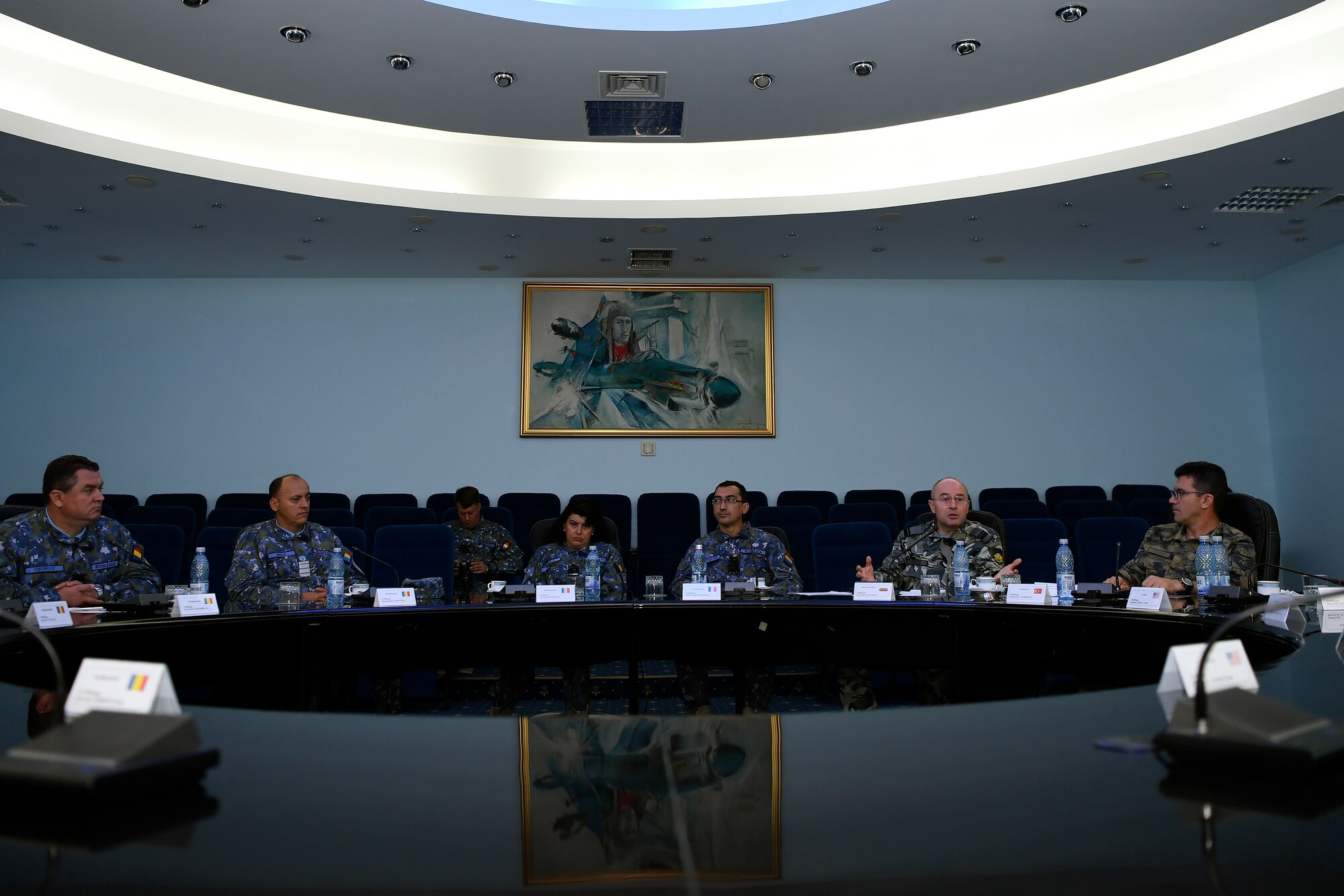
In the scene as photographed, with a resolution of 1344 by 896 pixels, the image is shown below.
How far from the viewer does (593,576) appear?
4586mm

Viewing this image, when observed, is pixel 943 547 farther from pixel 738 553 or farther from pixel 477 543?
pixel 477 543

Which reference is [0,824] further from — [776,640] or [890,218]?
[890,218]

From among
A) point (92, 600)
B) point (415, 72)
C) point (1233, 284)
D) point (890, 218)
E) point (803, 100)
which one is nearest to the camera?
point (92, 600)

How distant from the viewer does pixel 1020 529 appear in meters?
6.13

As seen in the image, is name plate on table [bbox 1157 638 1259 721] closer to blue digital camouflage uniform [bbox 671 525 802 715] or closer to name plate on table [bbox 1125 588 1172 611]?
name plate on table [bbox 1125 588 1172 611]

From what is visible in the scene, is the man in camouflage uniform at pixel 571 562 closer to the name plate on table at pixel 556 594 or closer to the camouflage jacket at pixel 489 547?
the name plate on table at pixel 556 594

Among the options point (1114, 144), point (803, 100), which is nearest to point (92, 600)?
point (803, 100)

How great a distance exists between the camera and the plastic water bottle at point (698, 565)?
502cm

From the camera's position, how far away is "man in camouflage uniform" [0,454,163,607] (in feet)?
13.3

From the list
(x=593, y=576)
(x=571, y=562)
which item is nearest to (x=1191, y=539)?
(x=593, y=576)

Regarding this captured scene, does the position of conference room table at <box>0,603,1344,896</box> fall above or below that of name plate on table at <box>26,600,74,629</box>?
below

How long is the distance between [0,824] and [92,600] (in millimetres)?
2989

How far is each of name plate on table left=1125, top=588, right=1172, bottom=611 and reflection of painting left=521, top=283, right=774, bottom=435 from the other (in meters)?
5.66

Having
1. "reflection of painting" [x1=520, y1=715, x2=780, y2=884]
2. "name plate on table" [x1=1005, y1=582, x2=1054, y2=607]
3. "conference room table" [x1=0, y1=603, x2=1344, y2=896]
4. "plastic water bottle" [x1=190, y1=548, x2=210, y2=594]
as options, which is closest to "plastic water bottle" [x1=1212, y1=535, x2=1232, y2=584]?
"name plate on table" [x1=1005, y1=582, x2=1054, y2=607]
